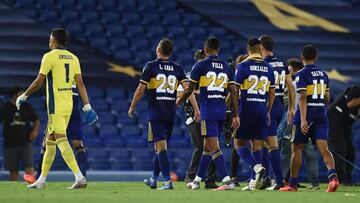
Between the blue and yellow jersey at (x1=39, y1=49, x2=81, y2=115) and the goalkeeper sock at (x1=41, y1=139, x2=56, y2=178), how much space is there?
442mm

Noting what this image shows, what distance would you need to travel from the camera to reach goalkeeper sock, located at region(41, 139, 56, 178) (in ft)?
45.6

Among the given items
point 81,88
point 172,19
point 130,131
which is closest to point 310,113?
point 81,88

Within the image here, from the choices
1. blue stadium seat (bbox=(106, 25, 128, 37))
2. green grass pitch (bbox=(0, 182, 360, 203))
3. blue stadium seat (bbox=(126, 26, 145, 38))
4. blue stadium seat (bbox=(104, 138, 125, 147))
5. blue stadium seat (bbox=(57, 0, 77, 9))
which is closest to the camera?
green grass pitch (bbox=(0, 182, 360, 203))

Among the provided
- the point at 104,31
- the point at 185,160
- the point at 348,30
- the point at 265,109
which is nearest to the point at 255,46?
the point at 265,109

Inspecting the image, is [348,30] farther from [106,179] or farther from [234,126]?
[234,126]

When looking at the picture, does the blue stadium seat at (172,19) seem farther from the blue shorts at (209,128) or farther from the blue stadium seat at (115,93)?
the blue shorts at (209,128)

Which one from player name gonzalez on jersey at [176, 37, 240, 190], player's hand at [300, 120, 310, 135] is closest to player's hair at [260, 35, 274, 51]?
player name gonzalez on jersey at [176, 37, 240, 190]

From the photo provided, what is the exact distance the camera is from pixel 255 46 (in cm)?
1455

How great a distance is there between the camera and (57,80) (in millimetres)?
13914

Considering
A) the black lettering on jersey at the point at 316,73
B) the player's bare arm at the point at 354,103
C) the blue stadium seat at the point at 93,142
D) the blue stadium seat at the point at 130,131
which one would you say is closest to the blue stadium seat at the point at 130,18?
the blue stadium seat at the point at 130,131

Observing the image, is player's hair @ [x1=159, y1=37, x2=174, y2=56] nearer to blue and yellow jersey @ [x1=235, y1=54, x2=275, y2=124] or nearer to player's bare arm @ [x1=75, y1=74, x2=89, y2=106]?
blue and yellow jersey @ [x1=235, y1=54, x2=275, y2=124]

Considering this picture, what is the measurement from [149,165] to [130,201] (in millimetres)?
12342

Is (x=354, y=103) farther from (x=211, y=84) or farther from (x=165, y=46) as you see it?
(x=165, y=46)

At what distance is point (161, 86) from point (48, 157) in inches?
73.9
